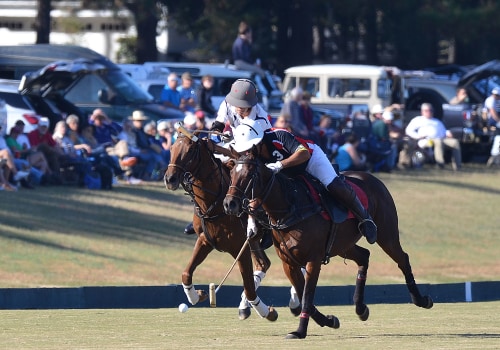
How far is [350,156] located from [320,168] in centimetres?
1316

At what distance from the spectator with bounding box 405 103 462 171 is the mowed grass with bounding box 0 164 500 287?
3.87 metres

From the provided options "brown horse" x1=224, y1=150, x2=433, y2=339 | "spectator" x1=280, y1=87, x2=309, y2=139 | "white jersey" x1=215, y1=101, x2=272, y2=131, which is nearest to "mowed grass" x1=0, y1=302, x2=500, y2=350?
"brown horse" x1=224, y1=150, x2=433, y2=339

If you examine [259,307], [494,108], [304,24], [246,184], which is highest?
[304,24]

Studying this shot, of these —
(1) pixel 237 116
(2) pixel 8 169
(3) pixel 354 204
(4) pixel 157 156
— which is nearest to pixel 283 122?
(4) pixel 157 156

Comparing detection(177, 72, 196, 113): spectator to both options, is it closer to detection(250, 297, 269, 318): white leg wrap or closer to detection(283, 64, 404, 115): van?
detection(283, 64, 404, 115): van

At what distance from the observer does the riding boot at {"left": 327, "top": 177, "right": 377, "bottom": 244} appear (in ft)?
38.2

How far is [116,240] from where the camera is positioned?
19531mm

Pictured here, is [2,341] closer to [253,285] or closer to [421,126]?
[253,285]

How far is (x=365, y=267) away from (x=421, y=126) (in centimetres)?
1621

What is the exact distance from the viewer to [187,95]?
86.4ft

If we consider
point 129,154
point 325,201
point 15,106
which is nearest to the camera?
point 325,201

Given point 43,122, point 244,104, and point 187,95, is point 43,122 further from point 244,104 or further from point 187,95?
point 244,104

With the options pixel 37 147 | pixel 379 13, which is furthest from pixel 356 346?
pixel 379 13

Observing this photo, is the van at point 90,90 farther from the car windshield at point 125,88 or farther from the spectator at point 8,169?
the spectator at point 8,169
